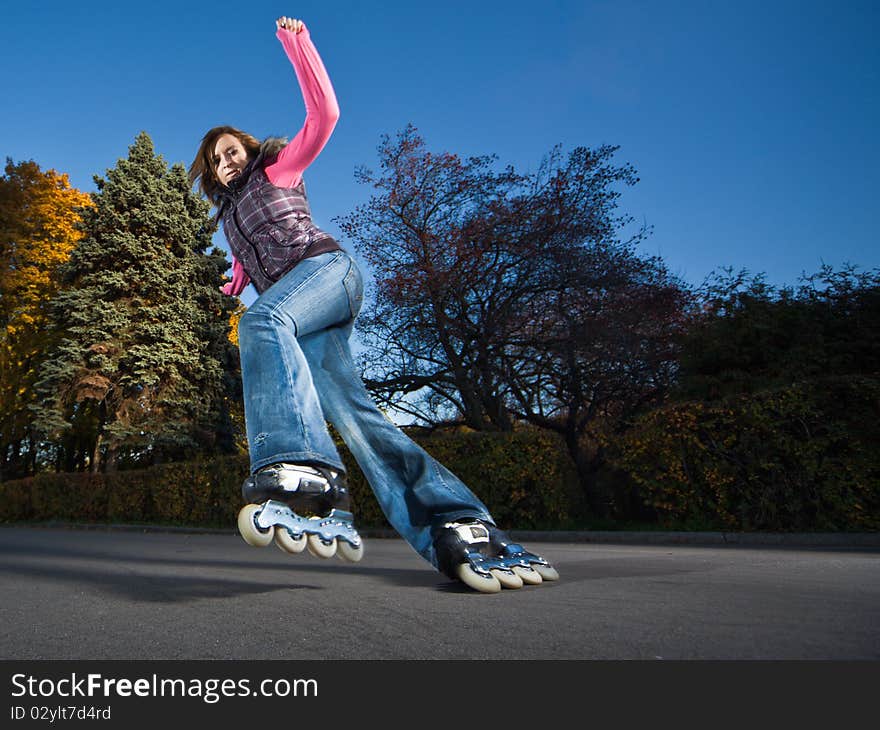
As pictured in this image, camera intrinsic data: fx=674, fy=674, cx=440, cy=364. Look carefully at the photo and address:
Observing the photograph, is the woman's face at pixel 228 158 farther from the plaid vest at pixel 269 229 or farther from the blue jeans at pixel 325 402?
the blue jeans at pixel 325 402

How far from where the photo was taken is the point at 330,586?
3314 millimetres

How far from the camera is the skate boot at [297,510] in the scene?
2359 millimetres

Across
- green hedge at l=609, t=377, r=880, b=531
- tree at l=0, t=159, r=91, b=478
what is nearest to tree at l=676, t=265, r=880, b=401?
green hedge at l=609, t=377, r=880, b=531

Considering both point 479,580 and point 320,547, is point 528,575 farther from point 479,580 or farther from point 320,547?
point 320,547

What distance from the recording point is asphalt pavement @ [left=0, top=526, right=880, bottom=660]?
1.69m

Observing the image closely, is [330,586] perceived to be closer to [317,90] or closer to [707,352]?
[317,90]

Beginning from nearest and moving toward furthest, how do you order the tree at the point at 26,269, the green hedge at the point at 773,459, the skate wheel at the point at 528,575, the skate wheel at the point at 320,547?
the skate wheel at the point at 320,547, the skate wheel at the point at 528,575, the green hedge at the point at 773,459, the tree at the point at 26,269

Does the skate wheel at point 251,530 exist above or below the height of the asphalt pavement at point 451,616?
above

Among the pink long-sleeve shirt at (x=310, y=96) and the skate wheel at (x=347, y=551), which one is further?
the pink long-sleeve shirt at (x=310, y=96)

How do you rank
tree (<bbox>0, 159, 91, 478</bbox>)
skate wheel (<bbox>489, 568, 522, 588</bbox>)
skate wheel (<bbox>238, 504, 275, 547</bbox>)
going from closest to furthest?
skate wheel (<bbox>238, 504, 275, 547</bbox>) → skate wheel (<bbox>489, 568, 522, 588</bbox>) → tree (<bbox>0, 159, 91, 478</bbox>)

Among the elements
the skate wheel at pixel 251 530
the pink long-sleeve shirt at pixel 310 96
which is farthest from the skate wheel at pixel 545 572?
the pink long-sleeve shirt at pixel 310 96

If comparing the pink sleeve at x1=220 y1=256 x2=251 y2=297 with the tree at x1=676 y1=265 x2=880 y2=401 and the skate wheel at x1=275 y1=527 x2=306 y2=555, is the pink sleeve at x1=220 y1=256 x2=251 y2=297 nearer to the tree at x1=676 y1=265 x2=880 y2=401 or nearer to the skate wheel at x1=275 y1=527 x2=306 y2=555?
the skate wheel at x1=275 y1=527 x2=306 y2=555

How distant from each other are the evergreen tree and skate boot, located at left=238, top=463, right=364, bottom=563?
1980 centimetres

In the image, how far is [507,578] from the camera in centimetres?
293
